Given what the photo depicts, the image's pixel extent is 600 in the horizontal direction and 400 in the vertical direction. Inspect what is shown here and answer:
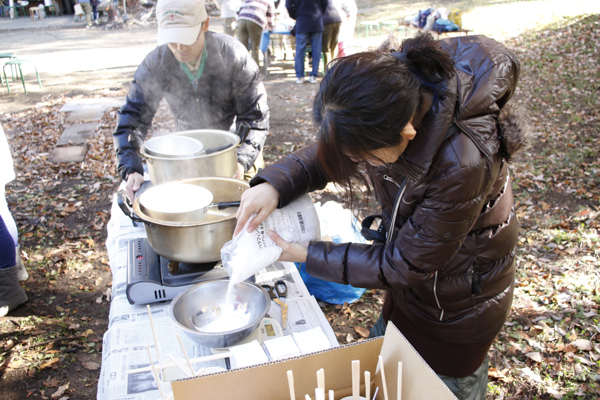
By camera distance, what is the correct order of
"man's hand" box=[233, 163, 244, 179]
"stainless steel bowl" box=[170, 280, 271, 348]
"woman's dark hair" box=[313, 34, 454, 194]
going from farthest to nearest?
"man's hand" box=[233, 163, 244, 179] → "stainless steel bowl" box=[170, 280, 271, 348] → "woman's dark hair" box=[313, 34, 454, 194]

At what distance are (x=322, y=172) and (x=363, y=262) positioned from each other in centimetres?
53

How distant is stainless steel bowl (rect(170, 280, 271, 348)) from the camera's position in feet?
5.57

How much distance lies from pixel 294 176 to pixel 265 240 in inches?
13.0

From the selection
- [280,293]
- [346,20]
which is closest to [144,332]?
[280,293]

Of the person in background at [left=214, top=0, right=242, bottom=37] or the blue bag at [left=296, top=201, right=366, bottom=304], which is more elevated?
the person in background at [left=214, top=0, right=242, bottom=37]

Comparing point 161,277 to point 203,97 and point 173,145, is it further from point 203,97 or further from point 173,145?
point 203,97

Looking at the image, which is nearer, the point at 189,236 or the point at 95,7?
the point at 189,236

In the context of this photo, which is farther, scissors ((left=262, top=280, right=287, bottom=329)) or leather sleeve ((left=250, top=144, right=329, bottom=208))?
scissors ((left=262, top=280, right=287, bottom=329))

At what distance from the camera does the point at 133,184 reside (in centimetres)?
272

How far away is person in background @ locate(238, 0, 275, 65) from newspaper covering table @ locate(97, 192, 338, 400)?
8.87 m

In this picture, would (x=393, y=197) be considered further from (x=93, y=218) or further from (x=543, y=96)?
(x=543, y=96)

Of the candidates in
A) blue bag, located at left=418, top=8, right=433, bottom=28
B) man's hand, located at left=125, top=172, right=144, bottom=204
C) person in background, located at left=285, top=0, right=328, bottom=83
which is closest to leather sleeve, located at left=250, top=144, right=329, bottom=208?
man's hand, located at left=125, top=172, right=144, bottom=204

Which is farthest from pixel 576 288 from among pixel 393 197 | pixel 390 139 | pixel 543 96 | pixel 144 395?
pixel 543 96

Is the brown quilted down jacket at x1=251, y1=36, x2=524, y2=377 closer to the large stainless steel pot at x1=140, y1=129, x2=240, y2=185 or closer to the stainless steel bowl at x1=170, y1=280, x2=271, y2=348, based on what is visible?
the stainless steel bowl at x1=170, y1=280, x2=271, y2=348
